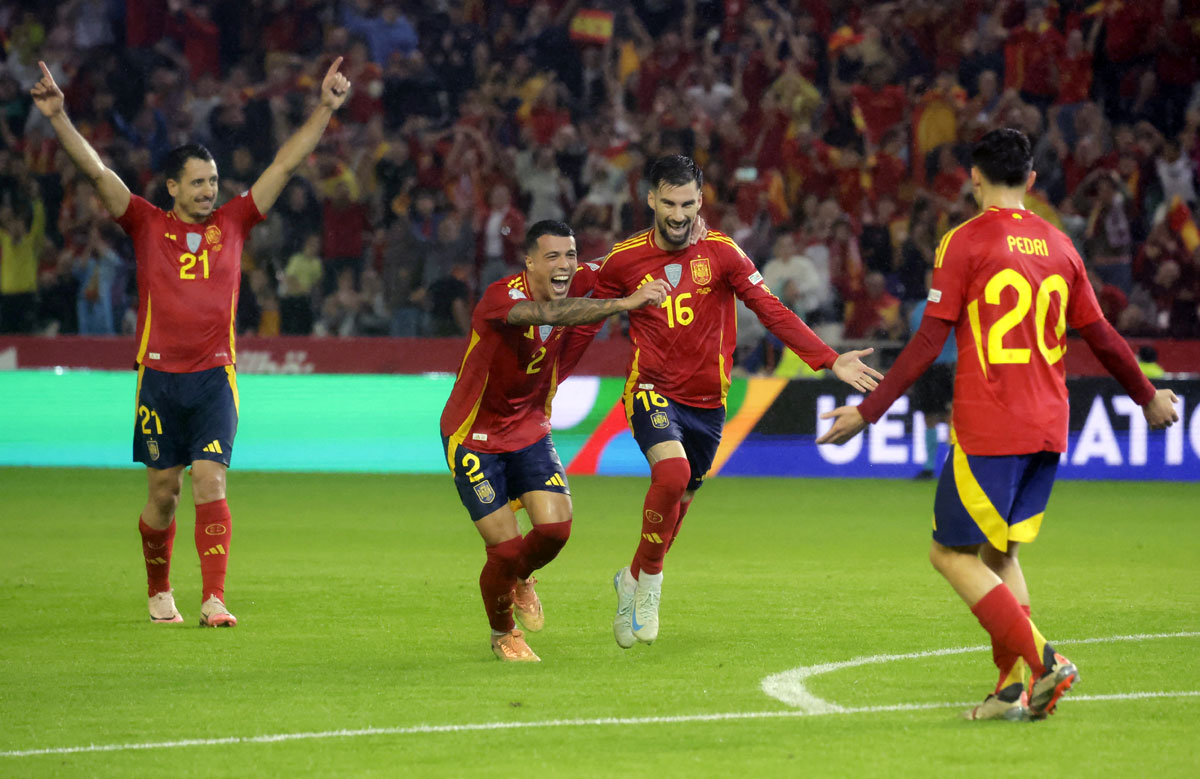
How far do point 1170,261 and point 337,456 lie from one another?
29.8ft

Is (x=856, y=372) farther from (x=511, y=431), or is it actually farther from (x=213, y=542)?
(x=213, y=542)

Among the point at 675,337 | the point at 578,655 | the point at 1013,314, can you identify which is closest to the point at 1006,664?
the point at 1013,314

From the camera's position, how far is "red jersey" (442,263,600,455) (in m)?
7.39

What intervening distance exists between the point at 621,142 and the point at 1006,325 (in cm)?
1477

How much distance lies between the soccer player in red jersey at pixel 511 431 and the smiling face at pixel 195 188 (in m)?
1.76

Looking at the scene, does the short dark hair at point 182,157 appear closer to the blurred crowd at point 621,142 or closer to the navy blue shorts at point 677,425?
the navy blue shorts at point 677,425

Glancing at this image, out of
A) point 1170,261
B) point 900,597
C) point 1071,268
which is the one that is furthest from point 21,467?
point 1071,268

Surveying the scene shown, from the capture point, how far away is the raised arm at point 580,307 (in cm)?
684

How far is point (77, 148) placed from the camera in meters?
8.02

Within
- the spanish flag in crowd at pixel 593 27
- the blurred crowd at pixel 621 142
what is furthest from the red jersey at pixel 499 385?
the spanish flag in crowd at pixel 593 27

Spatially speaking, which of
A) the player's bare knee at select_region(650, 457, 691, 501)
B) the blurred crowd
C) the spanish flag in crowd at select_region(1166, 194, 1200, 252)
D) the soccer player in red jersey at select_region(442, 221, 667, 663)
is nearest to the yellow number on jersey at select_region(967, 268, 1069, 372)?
the soccer player in red jersey at select_region(442, 221, 667, 663)

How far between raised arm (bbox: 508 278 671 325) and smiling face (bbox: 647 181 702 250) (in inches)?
34.7

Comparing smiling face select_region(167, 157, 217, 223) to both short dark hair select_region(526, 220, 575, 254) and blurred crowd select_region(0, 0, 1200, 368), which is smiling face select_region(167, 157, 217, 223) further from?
blurred crowd select_region(0, 0, 1200, 368)

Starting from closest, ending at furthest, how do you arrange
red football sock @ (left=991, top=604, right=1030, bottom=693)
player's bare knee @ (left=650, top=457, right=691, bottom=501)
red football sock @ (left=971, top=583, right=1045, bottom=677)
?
red football sock @ (left=971, top=583, right=1045, bottom=677)
red football sock @ (left=991, top=604, right=1030, bottom=693)
player's bare knee @ (left=650, top=457, right=691, bottom=501)
